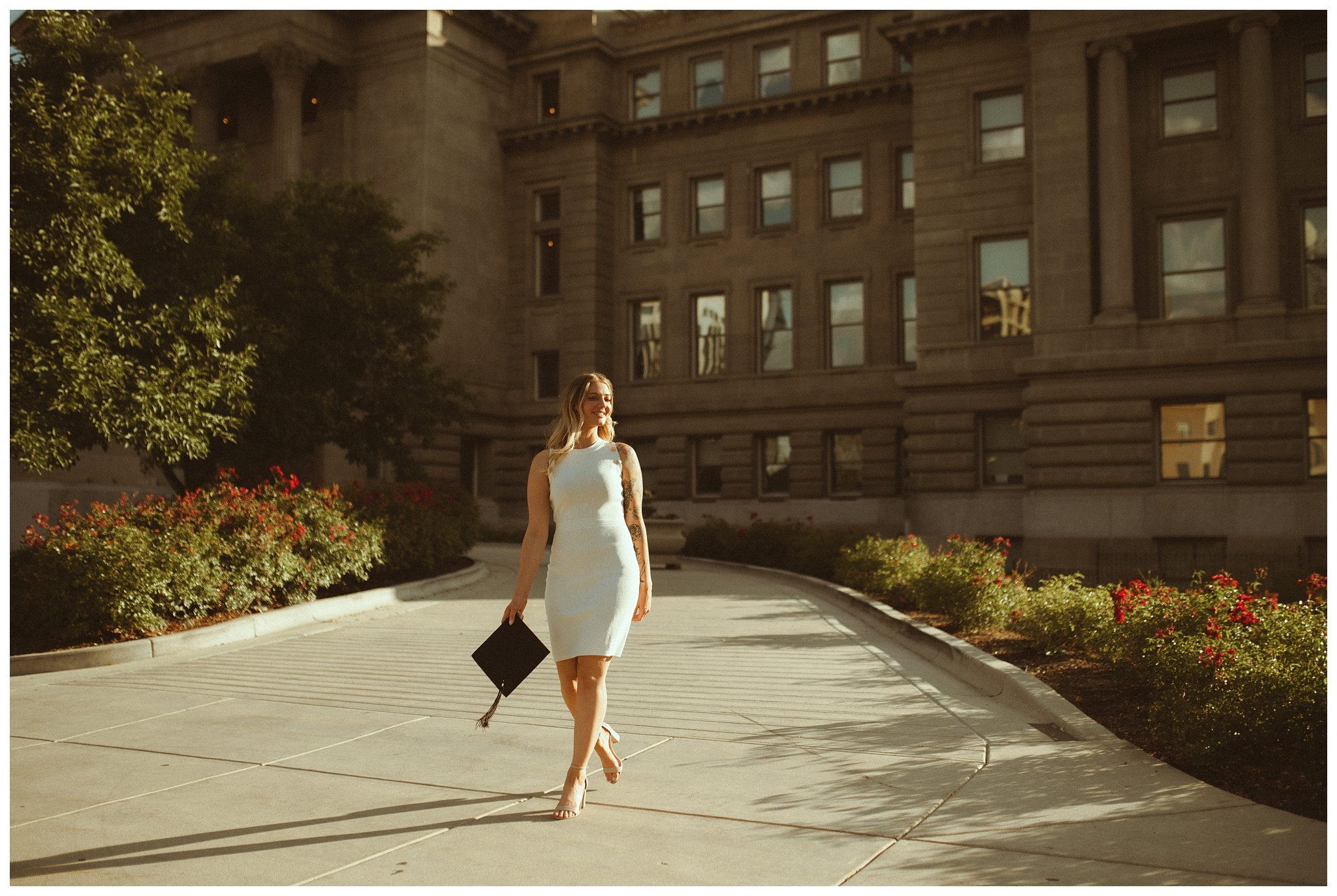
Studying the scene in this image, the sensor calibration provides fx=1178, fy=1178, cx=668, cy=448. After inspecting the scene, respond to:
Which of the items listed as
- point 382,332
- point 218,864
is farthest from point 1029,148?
point 218,864

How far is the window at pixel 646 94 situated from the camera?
4166 centimetres

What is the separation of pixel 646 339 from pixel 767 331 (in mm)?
4588

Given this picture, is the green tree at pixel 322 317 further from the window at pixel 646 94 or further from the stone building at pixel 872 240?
the window at pixel 646 94

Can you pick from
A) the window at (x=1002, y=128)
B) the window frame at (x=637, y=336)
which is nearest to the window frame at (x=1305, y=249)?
the window at (x=1002, y=128)

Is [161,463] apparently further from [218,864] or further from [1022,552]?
[1022,552]

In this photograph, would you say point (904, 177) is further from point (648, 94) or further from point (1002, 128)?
point (648, 94)

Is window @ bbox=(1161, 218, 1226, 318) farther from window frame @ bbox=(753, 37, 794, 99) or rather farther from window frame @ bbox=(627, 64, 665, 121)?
window frame @ bbox=(627, 64, 665, 121)

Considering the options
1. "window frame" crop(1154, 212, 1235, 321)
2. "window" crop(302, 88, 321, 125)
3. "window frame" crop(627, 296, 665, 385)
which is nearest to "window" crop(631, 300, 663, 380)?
"window frame" crop(627, 296, 665, 385)

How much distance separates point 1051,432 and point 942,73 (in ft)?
35.1

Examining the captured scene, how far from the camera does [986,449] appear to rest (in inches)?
1265

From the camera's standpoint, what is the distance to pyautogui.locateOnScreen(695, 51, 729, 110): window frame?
1601 inches

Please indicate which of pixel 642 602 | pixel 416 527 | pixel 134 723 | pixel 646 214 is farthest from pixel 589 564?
pixel 646 214

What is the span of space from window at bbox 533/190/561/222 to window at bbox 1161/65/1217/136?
20.5 meters

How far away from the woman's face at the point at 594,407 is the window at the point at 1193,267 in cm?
2656
